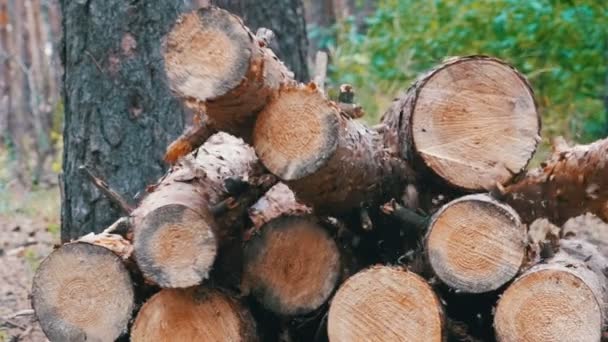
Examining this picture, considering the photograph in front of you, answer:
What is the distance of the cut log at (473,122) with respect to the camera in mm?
3463

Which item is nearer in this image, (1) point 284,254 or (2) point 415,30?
(1) point 284,254

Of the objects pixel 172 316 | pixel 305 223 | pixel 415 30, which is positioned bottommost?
pixel 415 30

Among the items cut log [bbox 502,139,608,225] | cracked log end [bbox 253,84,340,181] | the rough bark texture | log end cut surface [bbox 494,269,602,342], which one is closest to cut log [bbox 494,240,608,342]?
log end cut surface [bbox 494,269,602,342]

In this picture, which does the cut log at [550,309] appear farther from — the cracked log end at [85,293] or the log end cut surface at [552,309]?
the cracked log end at [85,293]

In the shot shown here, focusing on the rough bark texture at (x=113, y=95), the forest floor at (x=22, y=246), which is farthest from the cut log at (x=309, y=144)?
Answer: the rough bark texture at (x=113, y=95)

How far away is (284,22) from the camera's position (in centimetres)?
648

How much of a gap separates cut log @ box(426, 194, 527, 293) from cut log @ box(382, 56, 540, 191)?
0.66ft

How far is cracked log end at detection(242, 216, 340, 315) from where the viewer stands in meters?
3.54

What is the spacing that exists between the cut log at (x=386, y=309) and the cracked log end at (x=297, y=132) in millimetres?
437

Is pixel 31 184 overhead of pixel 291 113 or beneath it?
beneath

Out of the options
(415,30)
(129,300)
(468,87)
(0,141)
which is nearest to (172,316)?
(129,300)

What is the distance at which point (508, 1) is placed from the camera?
9289 mm

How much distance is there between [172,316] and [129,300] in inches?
6.3

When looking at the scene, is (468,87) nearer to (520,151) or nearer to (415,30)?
(520,151)
